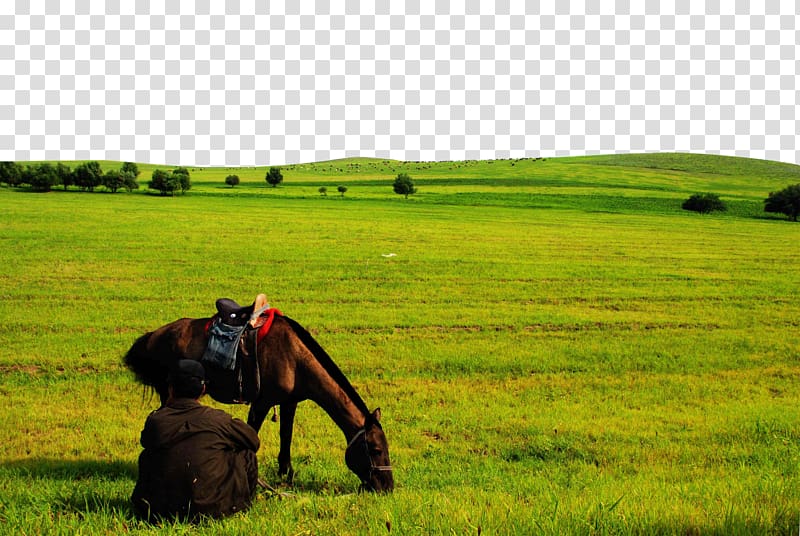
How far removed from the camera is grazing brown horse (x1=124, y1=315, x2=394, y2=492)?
627cm

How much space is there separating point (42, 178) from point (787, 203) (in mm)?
105792

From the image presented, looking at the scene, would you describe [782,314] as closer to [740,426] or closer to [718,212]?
[740,426]

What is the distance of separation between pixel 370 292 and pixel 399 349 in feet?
26.5

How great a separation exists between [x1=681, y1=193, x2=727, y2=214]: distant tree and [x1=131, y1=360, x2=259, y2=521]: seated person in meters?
83.0

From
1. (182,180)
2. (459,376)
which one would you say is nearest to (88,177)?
(182,180)

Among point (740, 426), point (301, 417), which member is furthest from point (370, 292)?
point (740, 426)

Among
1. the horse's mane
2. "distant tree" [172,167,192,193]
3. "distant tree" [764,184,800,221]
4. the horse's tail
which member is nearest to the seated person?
the horse's mane

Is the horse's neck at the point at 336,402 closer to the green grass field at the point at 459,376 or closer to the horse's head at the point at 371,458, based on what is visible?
the horse's head at the point at 371,458

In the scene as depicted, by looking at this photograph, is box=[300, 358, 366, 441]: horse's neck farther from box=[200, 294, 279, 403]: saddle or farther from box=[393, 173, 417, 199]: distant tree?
box=[393, 173, 417, 199]: distant tree

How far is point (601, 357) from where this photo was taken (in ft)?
46.9

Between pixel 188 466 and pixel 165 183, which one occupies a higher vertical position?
pixel 165 183

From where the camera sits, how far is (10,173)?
89938 millimetres

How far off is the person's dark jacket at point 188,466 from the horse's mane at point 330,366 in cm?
169

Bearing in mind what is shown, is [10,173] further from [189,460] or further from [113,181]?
[189,460]
